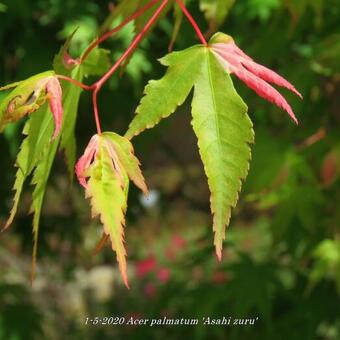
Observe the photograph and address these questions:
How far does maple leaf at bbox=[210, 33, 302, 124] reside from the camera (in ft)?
2.57

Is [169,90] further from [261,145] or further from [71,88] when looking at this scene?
[261,145]

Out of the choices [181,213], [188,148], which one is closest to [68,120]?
[188,148]

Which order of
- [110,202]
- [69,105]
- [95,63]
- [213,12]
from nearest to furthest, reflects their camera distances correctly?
[110,202] < [69,105] < [95,63] < [213,12]

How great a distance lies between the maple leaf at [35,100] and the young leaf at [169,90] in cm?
8

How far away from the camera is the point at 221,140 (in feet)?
2.55

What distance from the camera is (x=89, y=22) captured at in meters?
1.81

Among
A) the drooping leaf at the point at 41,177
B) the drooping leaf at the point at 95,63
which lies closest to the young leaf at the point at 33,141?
the drooping leaf at the point at 41,177

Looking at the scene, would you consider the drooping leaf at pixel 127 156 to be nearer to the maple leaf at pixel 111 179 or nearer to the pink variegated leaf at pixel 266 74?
the maple leaf at pixel 111 179

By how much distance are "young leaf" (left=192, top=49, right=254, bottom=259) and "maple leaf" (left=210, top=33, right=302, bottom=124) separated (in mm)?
15

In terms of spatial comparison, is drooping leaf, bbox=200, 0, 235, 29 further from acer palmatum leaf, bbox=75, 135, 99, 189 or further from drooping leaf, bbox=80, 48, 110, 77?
acer palmatum leaf, bbox=75, 135, 99, 189

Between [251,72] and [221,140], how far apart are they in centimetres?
9

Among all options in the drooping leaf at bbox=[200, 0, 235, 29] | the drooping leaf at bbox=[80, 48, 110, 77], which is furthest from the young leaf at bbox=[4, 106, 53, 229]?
the drooping leaf at bbox=[200, 0, 235, 29]

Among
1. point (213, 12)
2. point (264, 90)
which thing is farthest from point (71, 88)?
point (213, 12)

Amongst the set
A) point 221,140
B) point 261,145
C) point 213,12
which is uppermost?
point 221,140
